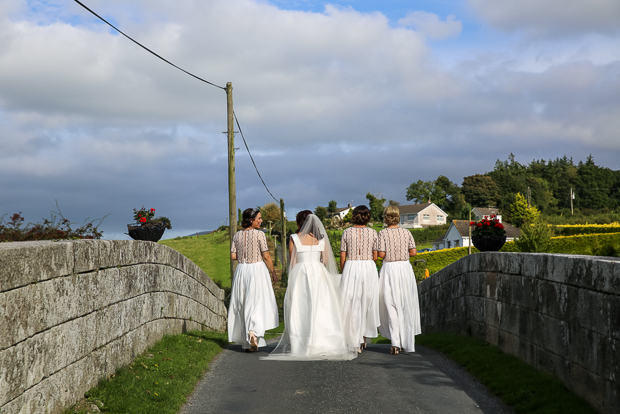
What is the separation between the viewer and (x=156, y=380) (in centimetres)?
595

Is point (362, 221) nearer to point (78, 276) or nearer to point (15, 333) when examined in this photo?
point (78, 276)

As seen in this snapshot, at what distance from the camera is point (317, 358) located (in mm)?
7668

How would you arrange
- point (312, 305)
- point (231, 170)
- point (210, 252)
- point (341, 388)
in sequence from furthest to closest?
point (210, 252), point (231, 170), point (312, 305), point (341, 388)

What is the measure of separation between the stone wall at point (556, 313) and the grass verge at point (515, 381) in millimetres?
111

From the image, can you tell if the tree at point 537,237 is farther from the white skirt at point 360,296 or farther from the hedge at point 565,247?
the white skirt at point 360,296

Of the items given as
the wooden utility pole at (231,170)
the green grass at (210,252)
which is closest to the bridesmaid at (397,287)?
the wooden utility pole at (231,170)

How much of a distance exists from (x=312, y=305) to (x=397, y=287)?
1.51m

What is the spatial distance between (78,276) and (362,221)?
453 centimetres

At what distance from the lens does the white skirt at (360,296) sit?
8.52 m

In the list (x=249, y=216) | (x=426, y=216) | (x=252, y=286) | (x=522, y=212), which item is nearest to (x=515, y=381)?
(x=252, y=286)

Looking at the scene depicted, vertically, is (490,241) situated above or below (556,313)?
above

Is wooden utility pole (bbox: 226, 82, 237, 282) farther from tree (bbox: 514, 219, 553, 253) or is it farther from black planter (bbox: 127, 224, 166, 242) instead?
tree (bbox: 514, 219, 553, 253)

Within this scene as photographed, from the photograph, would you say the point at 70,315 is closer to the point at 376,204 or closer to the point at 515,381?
the point at 515,381

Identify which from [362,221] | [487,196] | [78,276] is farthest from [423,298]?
[487,196]
